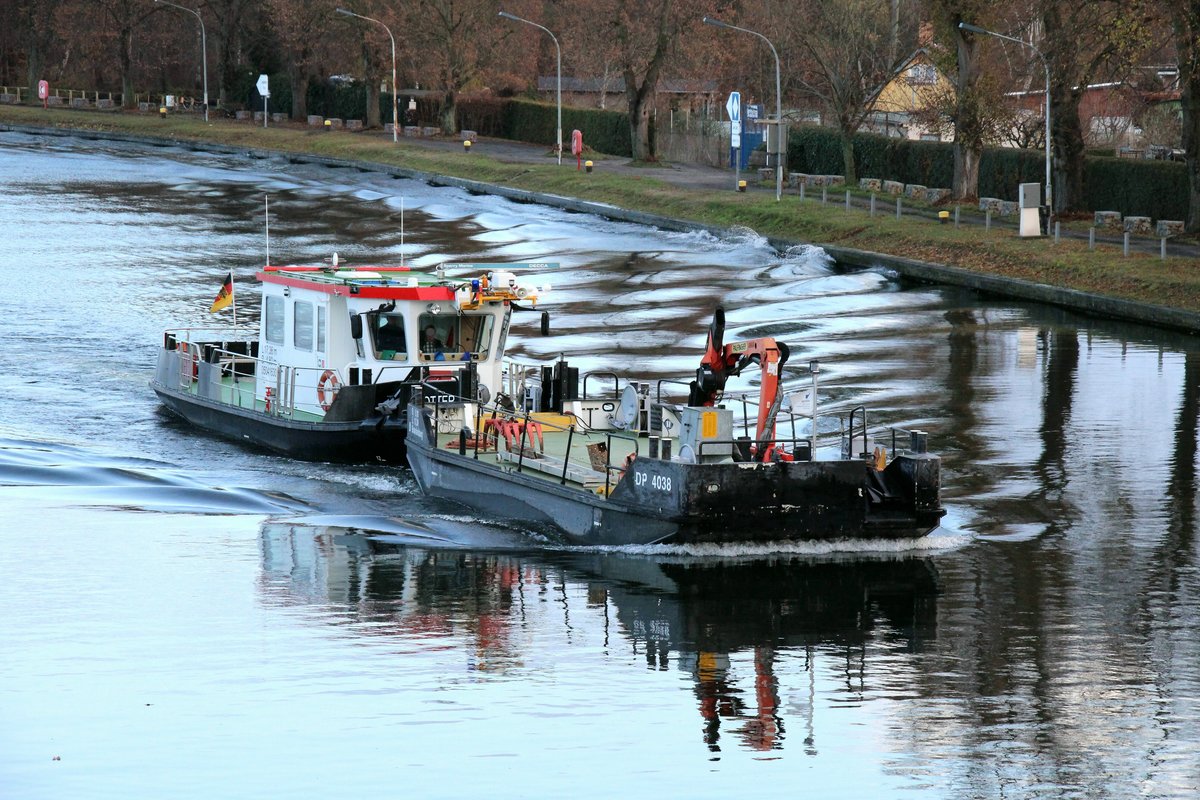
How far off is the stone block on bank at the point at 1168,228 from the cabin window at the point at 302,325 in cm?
3196

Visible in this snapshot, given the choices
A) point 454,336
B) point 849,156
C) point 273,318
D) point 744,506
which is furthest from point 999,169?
point 744,506

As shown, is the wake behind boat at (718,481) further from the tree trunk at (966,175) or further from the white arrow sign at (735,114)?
the white arrow sign at (735,114)

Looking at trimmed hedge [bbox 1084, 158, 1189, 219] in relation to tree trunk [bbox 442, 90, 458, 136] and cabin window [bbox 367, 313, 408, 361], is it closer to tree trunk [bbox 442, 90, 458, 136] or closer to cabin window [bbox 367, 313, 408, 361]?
cabin window [bbox 367, 313, 408, 361]

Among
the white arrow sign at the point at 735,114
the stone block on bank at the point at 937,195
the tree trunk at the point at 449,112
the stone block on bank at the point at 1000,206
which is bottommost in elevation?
the stone block on bank at the point at 1000,206

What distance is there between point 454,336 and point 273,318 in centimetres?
343

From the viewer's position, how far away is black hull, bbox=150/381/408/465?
2762 cm

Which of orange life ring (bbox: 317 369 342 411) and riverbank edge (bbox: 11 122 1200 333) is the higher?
riverbank edge (bbox: 11 122 1200 333)

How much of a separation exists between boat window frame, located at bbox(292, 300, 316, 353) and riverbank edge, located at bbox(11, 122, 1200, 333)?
22938 mm

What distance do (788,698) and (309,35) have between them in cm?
9369

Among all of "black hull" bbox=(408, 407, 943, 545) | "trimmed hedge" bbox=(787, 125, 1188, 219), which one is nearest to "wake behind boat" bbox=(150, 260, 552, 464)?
"black hull" bbox=(408, 407, 943, 545)

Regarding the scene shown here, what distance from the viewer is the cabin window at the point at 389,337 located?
1086 inches

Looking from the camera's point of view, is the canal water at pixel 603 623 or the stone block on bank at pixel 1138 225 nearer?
the canal water at pixel 603 623

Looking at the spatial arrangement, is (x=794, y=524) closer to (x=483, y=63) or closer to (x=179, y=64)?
(x=483, y=63)

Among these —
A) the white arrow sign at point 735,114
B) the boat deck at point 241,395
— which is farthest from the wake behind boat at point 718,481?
the white arrow sign at point 735,114
